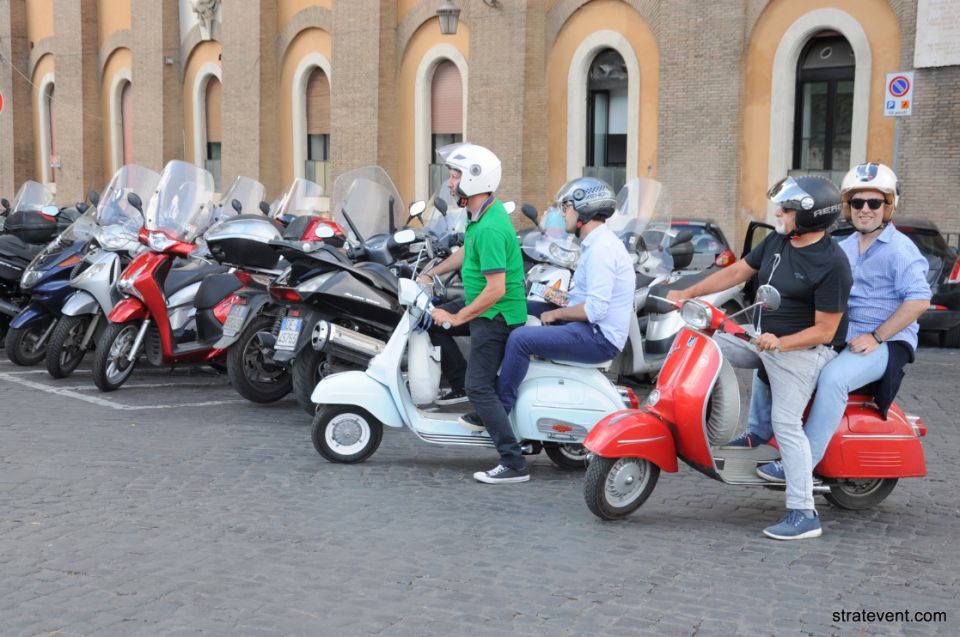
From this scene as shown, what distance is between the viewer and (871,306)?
550cm

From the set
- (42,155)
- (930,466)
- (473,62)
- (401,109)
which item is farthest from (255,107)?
(930,466)

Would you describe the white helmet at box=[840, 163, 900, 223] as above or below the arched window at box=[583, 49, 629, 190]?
below

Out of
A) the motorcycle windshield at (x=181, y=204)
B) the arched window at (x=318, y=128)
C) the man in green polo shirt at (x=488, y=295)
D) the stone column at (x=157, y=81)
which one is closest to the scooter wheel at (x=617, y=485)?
the man in green polo shirt at (x=488, y=295)

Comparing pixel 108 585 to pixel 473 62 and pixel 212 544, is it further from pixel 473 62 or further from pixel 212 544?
pixel 473 62

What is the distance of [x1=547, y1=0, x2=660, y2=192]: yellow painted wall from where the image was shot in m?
19.5

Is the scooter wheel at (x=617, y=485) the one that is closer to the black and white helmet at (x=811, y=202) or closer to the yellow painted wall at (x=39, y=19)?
the black and white helmet at (x=811, y=202)

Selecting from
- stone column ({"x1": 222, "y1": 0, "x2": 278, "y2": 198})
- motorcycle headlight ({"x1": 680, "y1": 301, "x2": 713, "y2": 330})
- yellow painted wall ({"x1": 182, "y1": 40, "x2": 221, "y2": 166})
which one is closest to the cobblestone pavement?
motorcycle headlight ({"x1": 680, "y1": 301, "x2": 713, "y2": 330})

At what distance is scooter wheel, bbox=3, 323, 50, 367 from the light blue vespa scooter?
190 inches

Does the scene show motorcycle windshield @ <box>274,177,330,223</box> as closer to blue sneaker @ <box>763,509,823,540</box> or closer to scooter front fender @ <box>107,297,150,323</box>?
scooter front fender @ <box>107,297,150,323</box>

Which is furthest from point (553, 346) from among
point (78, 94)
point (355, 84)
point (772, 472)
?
point (78, 94)

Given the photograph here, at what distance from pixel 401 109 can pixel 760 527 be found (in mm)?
19320

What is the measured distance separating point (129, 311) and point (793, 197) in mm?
5583

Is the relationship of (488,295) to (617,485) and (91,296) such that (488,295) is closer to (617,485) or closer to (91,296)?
(617,485)

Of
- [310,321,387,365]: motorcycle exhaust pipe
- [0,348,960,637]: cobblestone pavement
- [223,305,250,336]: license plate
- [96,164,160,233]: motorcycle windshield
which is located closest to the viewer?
[0,348,960,637]: cobblestone pavement
